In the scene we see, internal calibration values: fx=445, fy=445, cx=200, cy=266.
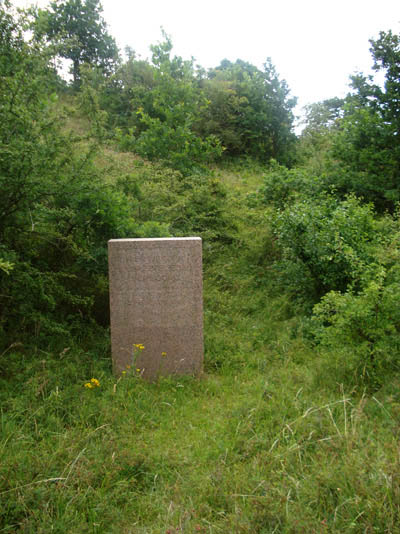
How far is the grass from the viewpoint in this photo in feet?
7.47

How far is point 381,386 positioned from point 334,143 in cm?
557

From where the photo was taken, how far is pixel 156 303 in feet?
14.4

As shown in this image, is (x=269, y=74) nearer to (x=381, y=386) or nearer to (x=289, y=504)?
(x=381, y=386)

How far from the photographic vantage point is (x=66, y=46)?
4730mm

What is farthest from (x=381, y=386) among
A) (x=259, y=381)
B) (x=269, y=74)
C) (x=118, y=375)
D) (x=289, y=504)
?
(x=269, y=74)

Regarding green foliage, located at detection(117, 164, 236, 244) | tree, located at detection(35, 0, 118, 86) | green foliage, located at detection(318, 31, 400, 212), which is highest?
tree, located at detection(35, 0, 118, 86)

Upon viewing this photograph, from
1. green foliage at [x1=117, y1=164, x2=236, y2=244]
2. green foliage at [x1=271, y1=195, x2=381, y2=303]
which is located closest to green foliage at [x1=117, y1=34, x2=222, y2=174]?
green foliage at [x1=117, y1=164, x2=236, y2=244]

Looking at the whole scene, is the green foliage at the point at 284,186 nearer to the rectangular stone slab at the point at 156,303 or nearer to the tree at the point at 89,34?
the rectangular stone slab at the point at 156,303

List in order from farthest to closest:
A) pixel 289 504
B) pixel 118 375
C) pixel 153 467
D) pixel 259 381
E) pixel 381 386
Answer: pixel 118 375, pixel 259 381, pixel 381 386, pixel 153 467, pixel 289 504

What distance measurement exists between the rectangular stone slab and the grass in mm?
264

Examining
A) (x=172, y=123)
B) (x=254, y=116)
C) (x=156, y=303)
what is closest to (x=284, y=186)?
(x=172, y=123)

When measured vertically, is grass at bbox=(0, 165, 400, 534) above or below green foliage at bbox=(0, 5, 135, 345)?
below

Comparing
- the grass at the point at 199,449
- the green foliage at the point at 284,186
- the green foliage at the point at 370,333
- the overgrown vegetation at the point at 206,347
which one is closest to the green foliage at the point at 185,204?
the overgrown vegetation at the point at 206,347

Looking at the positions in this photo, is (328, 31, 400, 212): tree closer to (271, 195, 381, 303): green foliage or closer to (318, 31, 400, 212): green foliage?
(318, 31, 400, 212): green foliage
